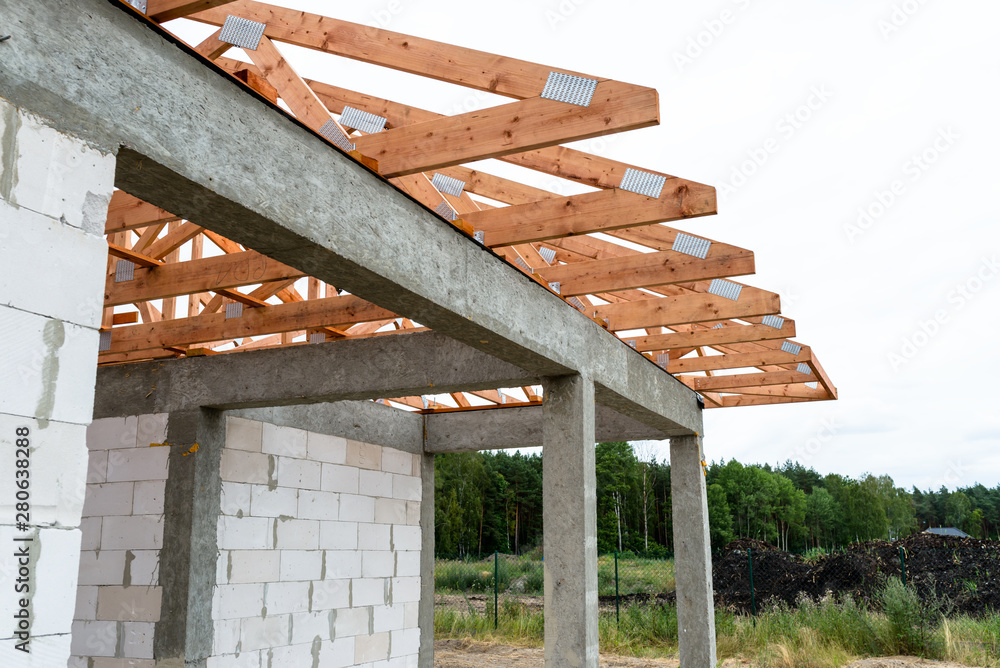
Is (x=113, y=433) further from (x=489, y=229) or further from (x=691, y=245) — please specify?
(x=691, y=245)

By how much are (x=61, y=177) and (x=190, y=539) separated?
16.1 ft

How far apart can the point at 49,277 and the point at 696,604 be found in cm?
834

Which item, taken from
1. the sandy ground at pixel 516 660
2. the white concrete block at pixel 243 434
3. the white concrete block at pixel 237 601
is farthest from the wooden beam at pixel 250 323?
the sandy ground at pixel 516 660

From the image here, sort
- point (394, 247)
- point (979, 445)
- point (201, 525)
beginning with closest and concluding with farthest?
point (394, 247) < point (201, 525) < point (979, 445)

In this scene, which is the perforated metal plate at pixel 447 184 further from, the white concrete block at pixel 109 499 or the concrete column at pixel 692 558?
the concrete column at pixel 692 558

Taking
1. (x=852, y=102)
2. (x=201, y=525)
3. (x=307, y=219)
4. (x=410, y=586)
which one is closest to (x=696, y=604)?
(x=410, y=586)

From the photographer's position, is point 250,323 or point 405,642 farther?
point 405,642

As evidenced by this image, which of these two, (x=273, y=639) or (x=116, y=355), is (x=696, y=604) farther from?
(x=116, y=355)

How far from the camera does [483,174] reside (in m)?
5.64

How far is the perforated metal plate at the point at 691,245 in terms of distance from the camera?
215 inches

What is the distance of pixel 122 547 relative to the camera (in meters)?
6.99

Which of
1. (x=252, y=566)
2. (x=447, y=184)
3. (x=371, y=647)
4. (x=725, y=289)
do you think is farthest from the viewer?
(x=371, y=647)

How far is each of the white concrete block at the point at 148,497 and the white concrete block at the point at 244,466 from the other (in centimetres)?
56

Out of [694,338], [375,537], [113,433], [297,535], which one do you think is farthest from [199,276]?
[694,338]
